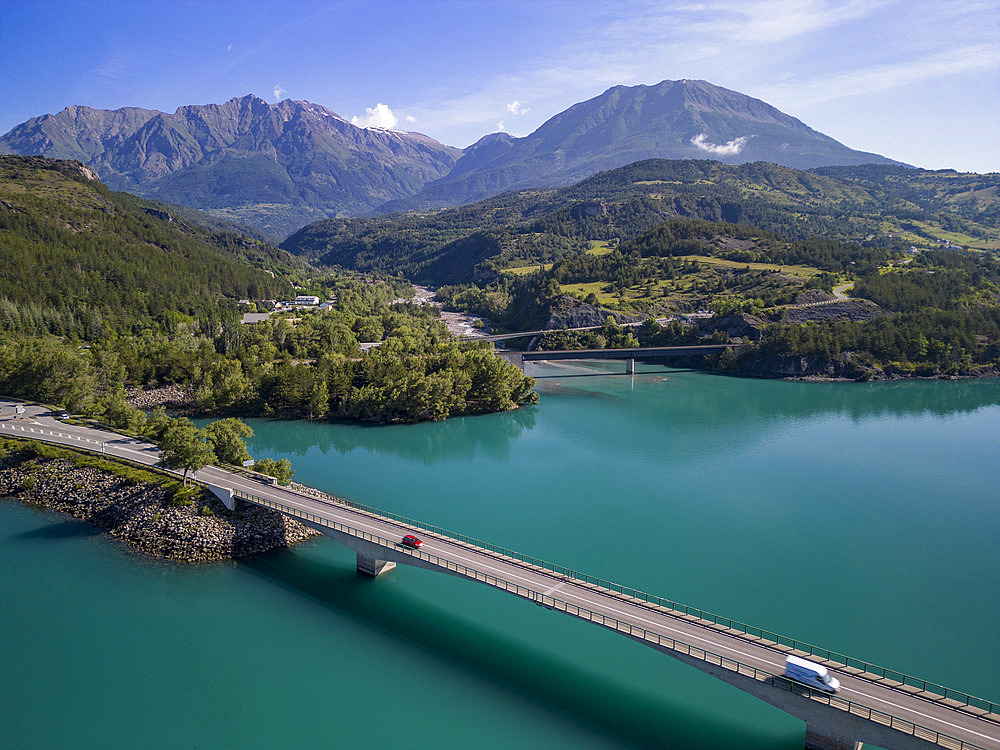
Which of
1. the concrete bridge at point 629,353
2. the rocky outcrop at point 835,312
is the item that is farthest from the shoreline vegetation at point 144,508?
the rocky outcrop at point 835,312

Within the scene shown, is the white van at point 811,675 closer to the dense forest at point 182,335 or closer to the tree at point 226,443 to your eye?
the tree at point 226,443

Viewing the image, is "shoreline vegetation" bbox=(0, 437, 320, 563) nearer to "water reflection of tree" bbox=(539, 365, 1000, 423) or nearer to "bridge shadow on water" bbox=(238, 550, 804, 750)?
"bridge shadow on water" bbox=(238, 550, 804, 750)

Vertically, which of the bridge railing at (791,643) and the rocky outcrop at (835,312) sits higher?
the rocky outcrop at (835,312)

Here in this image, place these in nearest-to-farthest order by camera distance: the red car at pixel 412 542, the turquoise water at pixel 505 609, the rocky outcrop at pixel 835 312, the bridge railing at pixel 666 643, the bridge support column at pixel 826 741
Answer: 1. the bridge railing at pixel 666 643
2. the bridge support column at pixel 826 741
3. the turquoise water at pixel 505 609
4. the red car at pixel 412 542
5. the rocky outcrop at pixel 835 312

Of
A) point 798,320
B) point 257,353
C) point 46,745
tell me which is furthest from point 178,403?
point 798,320

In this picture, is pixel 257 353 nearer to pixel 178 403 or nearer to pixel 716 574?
pixel 178 403

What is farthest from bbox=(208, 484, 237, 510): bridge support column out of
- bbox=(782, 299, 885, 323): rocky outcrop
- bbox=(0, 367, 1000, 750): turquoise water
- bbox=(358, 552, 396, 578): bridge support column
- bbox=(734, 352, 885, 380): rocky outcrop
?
bbox=(782, 299, 885, 323): rocky outcrop
